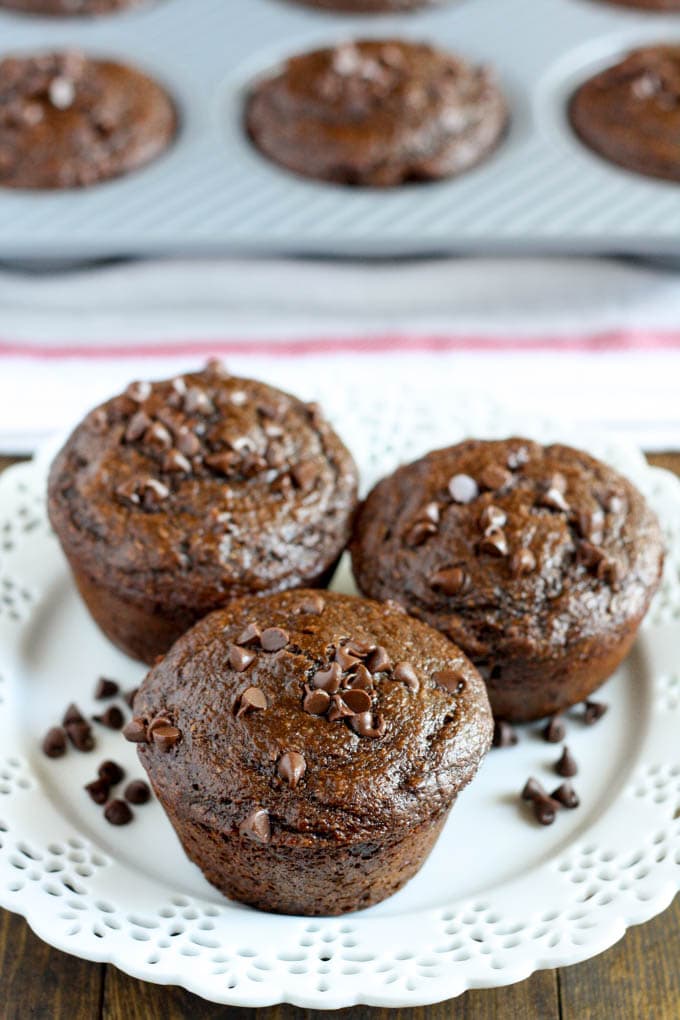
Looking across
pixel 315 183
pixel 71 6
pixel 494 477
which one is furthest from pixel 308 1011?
pixel 71 6

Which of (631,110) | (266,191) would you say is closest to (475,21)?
(631,110)

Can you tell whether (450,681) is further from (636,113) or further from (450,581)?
(636,113)

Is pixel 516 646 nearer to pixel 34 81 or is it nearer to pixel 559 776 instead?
pixel 559 776

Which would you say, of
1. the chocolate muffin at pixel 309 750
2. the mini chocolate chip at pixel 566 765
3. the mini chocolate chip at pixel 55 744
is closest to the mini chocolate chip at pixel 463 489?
the chocolate muffin at pixel 309 750

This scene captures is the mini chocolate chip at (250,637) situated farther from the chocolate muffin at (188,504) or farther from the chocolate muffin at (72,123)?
the chocolate muffin at (72,123)

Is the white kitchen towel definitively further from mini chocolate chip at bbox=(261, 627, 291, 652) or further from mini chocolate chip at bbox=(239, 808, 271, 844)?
mini chocolate chip at bbox=(239, 808, 271, 844)
